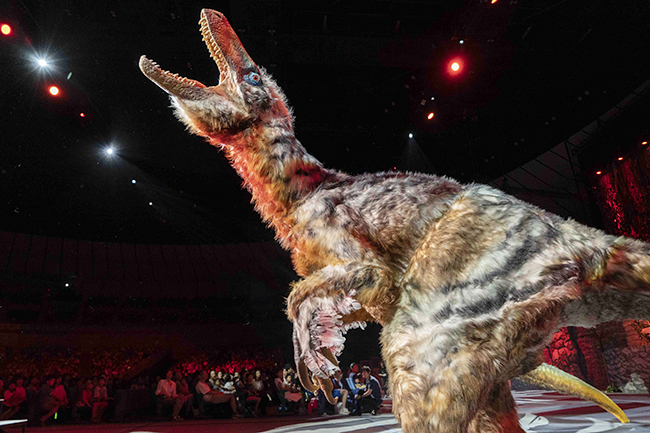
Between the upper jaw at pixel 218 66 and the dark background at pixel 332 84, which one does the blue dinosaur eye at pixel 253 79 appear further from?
the dark background at pixel 332 84

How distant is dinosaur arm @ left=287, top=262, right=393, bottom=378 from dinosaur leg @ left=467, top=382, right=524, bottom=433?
0.58 m

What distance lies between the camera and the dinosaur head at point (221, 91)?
1.83m

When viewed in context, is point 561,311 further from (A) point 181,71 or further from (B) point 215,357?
(B) point 215,357

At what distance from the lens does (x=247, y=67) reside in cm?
198

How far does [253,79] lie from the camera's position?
195 cm

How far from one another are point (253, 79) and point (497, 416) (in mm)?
1764

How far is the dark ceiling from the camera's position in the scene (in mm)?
7648

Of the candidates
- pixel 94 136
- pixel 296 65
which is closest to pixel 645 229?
pixel 296 65

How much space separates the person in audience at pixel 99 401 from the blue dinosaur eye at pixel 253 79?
1214cm

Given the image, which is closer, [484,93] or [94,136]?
[484,93]

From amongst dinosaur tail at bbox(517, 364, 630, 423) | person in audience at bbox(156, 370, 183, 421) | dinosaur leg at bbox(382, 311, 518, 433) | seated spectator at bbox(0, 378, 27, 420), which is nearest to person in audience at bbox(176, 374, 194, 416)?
person in audience at bbox(156, 370, 183, 421)

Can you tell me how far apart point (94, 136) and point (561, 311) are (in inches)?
486

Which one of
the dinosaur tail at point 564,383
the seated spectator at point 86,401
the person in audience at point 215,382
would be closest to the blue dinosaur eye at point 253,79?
the dinosaur tail at point 564,383

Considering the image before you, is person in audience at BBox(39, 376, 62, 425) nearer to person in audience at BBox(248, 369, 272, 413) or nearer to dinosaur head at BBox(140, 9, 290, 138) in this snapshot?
person in audience at BBox(248, 369, 272, 413)
